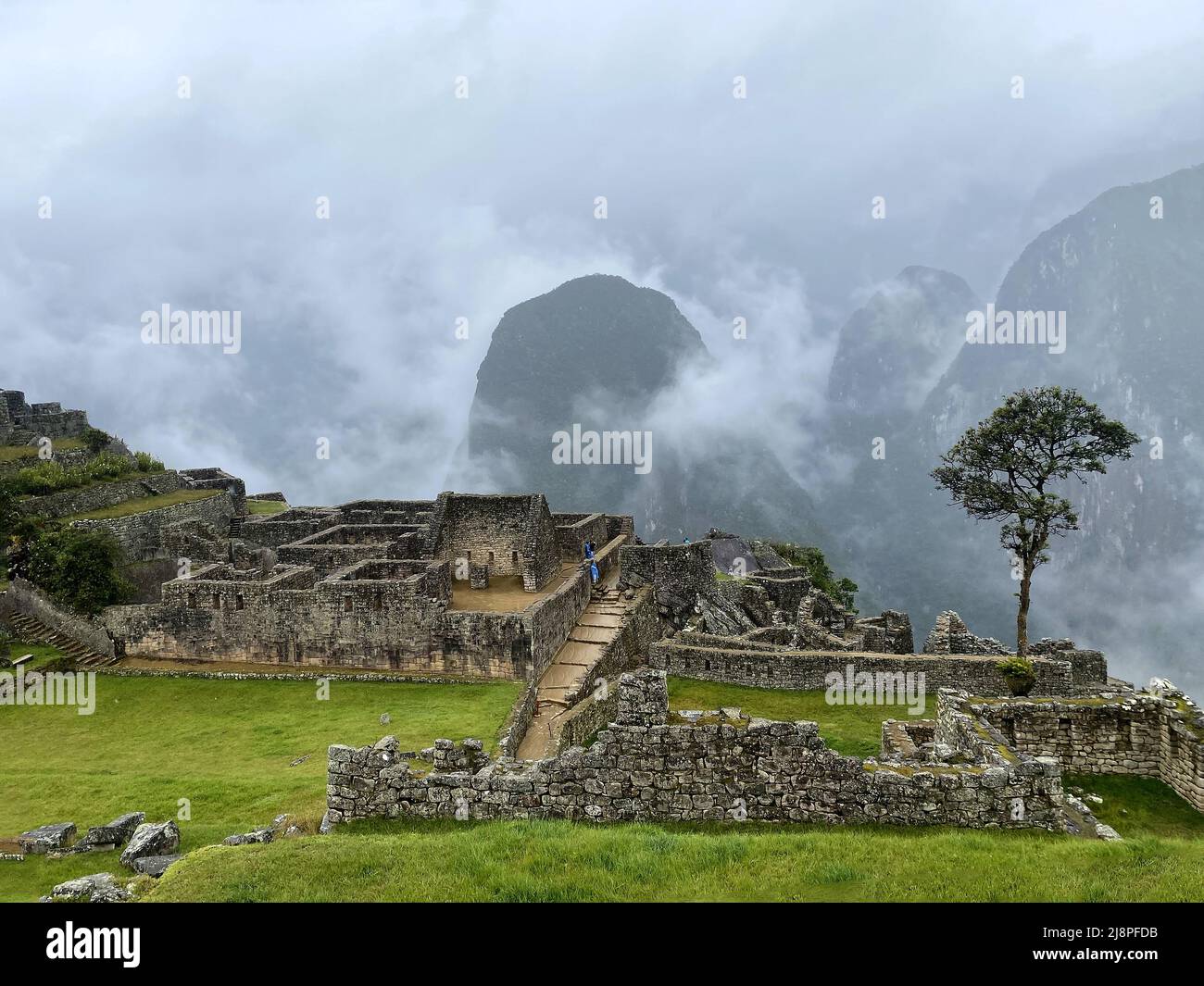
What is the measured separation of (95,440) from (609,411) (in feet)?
435

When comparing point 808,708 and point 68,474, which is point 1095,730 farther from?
point 68,474

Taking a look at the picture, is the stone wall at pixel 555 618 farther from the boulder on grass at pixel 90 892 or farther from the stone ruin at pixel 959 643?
the boulder on grass at pixel 90 892

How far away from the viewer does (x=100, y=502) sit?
36.5m

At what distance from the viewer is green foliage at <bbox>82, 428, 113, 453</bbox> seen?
146 ft

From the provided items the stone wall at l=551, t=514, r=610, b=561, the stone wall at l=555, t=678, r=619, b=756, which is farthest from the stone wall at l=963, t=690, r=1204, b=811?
the stone wall at l=551, t=514, r=610, b=561

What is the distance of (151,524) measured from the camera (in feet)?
116

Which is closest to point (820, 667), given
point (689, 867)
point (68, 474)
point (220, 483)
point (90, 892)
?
point (689, 867)

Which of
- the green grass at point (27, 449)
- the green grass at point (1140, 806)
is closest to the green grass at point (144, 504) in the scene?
the green grass at point (27, 449)

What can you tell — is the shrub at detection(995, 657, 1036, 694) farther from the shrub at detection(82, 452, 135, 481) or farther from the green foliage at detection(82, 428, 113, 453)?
the green foliage at detection(82, 428, 113, 453)

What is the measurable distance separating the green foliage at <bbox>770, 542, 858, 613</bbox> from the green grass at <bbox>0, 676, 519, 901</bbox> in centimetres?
→ 3083

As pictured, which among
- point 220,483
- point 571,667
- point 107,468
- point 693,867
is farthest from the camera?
point 220,483

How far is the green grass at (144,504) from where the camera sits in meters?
34.4
